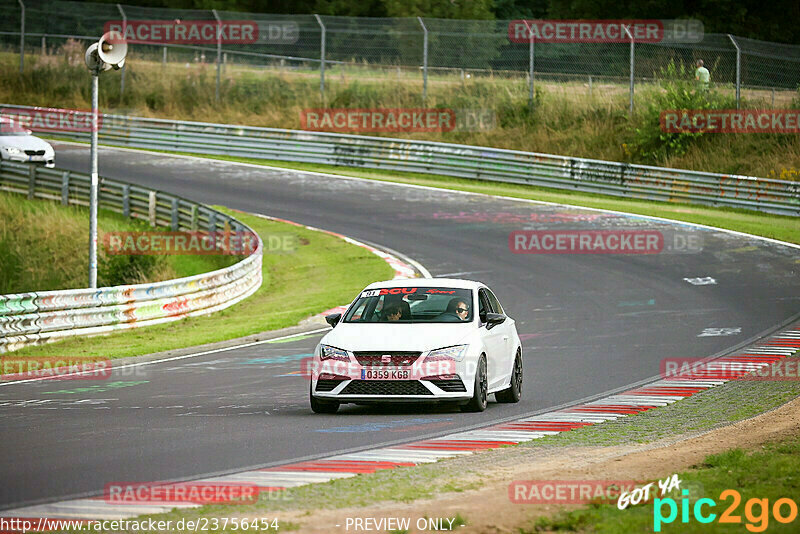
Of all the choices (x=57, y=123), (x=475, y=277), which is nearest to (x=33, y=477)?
(x=475, y=277)

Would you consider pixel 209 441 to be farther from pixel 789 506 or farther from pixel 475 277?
pixel 475 277

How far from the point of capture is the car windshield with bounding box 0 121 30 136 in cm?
3925

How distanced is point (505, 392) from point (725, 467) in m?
5.09

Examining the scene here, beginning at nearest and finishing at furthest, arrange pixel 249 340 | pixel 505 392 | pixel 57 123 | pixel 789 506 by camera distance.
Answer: pixel 789 506
pixel 505 392
pixel 249 340
pixel 57 123

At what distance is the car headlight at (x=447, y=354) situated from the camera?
473 inches

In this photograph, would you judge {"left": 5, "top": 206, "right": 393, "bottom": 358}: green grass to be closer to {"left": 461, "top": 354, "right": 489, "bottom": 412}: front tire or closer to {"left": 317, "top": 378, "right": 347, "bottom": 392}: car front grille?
{"left": 317, "top": 378, "right": 347, "bottom": 392}: car front grille

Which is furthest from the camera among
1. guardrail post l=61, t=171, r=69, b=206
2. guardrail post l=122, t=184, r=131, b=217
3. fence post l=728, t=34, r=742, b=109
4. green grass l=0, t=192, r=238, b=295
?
fence post l=728, t=34, r=742, b=109

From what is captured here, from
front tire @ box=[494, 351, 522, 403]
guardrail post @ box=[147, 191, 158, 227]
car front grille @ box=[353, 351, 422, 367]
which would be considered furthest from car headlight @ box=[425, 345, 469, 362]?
guardrail post @ box=[147, 191, 158, 227]

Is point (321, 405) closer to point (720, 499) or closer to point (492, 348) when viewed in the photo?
point (492, 348)

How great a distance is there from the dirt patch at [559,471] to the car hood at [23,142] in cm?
3156

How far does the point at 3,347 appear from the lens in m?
17.5

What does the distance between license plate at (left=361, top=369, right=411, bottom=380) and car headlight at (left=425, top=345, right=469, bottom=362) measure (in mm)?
274

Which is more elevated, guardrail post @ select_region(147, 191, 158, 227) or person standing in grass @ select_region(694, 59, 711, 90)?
person standing in grass @ select_region(694, 59, 711, 90)

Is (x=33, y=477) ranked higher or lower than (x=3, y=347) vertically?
higher
